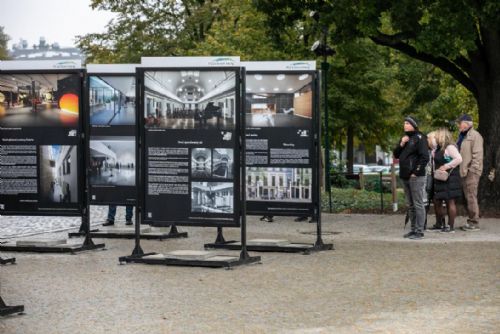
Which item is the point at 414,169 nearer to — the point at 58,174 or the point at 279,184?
the point at 279,184

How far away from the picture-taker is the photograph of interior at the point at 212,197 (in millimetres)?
15034

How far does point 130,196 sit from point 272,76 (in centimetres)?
308

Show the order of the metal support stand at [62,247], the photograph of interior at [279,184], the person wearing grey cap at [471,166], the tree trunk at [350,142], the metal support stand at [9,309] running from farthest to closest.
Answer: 1. the tree trunk at [350,142]
2. the person wearing grey cap at [471,166]
3. the photograph of interior at [279,184]
4. the metal support stand at [62,247]
5. the metal support stand at [9,309]

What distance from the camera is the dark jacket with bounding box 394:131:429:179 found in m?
18.4

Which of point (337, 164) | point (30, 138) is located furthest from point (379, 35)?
point (337, 164)

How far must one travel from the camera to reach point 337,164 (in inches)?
1757

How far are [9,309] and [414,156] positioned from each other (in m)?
9.30

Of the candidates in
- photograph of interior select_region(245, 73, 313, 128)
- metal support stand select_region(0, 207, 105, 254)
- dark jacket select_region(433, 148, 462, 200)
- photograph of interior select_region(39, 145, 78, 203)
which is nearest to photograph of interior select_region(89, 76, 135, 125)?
photograph of interior select_region(39, 145, 78, 203)

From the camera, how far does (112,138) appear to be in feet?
59.9

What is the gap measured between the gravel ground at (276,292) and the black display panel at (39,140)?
850 millimetres

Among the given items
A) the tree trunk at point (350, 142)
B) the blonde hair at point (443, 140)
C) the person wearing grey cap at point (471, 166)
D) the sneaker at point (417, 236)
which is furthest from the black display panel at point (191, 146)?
Result: the tree trunk at point (350, 142)

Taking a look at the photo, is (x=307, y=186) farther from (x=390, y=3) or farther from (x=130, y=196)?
(x=390, y=3)

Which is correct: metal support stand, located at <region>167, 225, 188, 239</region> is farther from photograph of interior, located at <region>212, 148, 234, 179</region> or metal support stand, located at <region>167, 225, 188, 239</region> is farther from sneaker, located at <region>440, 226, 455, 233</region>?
sneaker, located at <region>440, 226, 455, 233</region>

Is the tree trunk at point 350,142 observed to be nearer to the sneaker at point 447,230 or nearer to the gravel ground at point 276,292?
the sneaker at point 447,230
